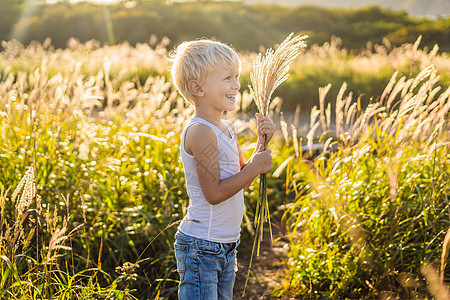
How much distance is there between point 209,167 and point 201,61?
0.45m

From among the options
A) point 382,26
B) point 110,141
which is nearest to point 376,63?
point 110,141

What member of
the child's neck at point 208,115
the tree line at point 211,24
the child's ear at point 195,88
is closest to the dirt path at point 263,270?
the child's neck at point 208,115

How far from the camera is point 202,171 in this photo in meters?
1.97

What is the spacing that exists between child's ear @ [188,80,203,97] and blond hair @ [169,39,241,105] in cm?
2

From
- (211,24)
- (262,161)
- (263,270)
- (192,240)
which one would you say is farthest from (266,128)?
(211,24)

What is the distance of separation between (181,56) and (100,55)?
10.8 meters

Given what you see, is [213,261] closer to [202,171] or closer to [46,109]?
[202,171]

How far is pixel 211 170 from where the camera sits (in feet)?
6.45

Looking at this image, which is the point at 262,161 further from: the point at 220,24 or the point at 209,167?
the point at 220,24

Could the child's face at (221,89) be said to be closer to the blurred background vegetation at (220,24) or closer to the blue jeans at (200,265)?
the blue jeans at (200,265)

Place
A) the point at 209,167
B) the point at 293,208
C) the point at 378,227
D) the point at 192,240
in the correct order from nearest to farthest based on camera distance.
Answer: the point at 209,167 < the point at 192,240 < the point at 378,227 < the point at 293,208

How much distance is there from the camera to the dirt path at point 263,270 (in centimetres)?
328

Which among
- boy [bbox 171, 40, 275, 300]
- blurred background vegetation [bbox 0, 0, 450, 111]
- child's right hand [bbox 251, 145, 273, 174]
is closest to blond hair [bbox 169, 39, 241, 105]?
boy [bbox 171, 40, 275, 300]

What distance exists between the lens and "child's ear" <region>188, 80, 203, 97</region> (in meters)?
2.05
